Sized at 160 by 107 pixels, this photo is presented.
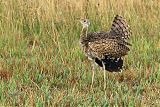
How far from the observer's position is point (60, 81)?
5387mm

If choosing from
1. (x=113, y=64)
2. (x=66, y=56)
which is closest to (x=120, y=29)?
(x=113, y=64)

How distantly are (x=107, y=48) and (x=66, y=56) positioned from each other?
1.29 metres

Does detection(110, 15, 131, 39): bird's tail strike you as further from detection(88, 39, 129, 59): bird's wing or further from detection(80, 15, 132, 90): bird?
detection(88, 39, 129, 59): bird's wing

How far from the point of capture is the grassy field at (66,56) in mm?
4785

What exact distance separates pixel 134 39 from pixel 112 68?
1.92 meters

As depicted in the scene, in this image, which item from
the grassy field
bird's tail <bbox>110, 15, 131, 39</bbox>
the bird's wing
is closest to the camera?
the grassy field

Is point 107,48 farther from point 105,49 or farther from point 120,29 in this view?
point 120,29

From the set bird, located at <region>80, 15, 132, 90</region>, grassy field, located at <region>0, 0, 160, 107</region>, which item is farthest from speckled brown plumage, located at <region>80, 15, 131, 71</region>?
grassy field, located at <region>0, 0, 160, 107</region>

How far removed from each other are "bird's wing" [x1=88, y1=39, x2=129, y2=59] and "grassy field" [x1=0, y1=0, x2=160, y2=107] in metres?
0.36

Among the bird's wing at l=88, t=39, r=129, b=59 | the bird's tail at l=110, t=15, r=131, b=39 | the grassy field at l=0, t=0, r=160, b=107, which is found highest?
the bird's tail at l=110, t=15, r=131, b=39

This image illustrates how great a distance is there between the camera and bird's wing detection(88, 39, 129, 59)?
509cm

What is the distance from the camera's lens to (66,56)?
20.7 feet

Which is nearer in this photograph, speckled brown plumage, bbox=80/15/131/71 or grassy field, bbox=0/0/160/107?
grassy field, bbox=0/0/160/107

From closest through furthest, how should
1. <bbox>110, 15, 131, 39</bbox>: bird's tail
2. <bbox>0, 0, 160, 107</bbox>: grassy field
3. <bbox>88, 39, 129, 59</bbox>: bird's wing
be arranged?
<bbox>0, 0, 160, 107</bbox>: grassy field → <bbox>88, 39, 129, 59</bbox>: bird's wing → <bbox>110, 15, 131, 39</bbox>: bird's tail
